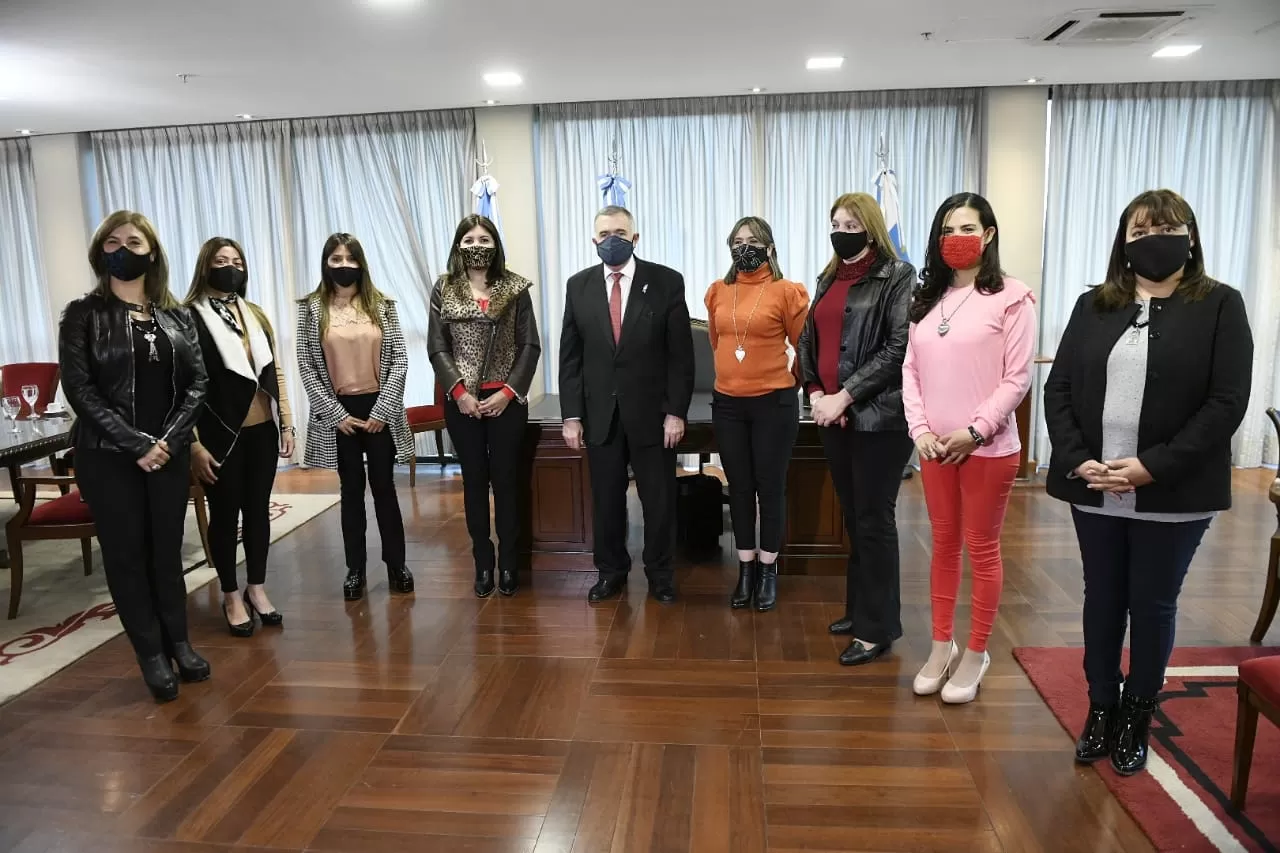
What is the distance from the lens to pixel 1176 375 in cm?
201

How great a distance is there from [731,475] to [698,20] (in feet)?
7.74

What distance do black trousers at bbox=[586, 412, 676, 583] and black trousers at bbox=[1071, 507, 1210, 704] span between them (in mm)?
1618

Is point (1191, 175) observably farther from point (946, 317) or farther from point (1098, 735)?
point (1098, 735)

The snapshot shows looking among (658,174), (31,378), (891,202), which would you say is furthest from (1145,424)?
(31,378)

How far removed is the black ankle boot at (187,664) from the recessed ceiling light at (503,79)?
12.2 feet

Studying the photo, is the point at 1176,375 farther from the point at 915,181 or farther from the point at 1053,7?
the point at 915,181

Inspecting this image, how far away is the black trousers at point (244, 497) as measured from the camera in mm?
3230

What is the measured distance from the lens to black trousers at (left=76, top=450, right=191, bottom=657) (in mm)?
2662

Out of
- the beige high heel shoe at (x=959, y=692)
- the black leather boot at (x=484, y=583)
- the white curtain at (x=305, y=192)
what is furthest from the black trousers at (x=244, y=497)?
the white curtain at (x=305, y=192)

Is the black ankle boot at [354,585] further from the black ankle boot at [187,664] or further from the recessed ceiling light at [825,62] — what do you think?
the recessed ceiling light at [825,62]

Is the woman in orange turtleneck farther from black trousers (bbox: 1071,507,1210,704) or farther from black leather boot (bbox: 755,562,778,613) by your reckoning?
black trousers (bbox: 1071,507,1210,704)

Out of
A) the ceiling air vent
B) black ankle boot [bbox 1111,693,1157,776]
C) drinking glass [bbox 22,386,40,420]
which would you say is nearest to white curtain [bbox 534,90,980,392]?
the ceiling air vent

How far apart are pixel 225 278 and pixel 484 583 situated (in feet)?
5.25

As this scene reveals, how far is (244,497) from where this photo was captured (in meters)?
3.32
